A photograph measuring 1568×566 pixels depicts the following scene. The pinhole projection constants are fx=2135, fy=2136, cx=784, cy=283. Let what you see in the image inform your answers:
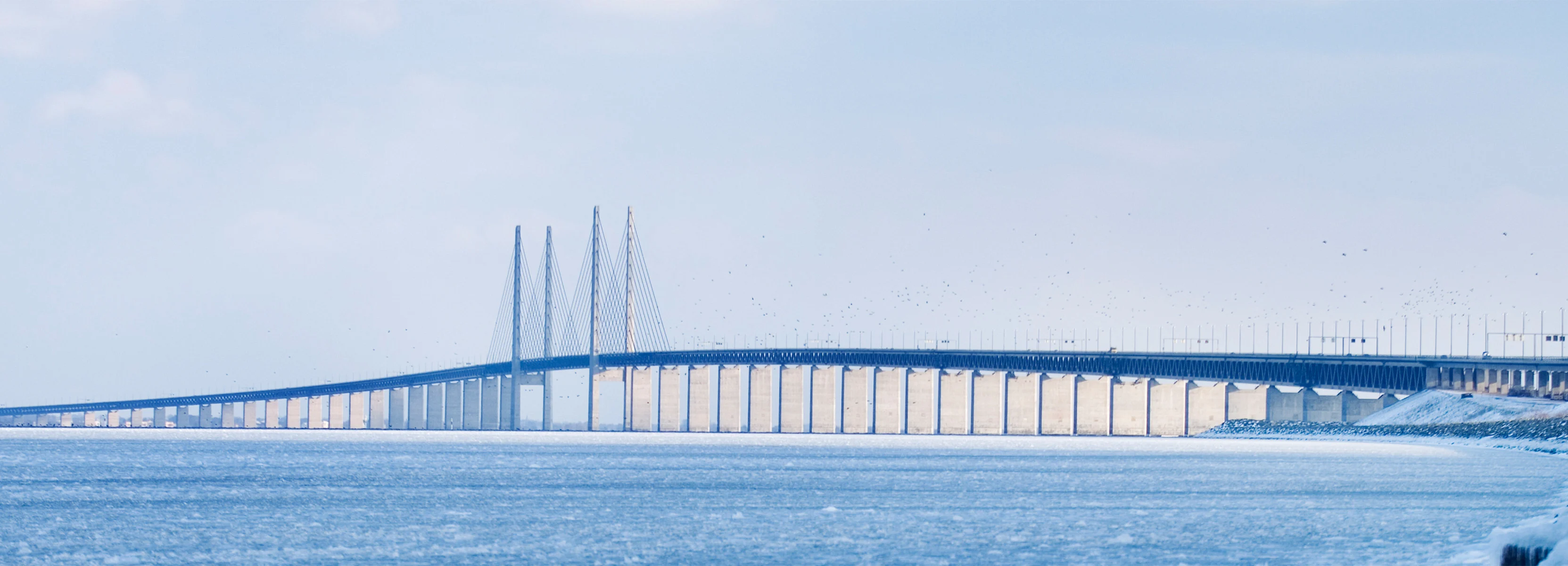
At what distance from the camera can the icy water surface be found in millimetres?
41062

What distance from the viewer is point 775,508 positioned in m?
57.3

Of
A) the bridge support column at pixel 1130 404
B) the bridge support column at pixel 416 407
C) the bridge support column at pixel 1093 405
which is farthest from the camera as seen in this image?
the bridge support column at pixel 416 407

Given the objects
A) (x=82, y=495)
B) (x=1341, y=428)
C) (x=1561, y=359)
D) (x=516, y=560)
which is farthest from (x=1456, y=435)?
(x=516, y=560)

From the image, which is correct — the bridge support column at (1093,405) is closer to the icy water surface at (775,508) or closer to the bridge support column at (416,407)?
the icy water surface at (775,508)

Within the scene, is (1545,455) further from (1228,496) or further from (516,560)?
(516,560)

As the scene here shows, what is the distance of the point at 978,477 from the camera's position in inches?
3093

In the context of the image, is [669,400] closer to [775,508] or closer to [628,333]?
[628,333]

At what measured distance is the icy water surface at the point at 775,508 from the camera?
4106cm

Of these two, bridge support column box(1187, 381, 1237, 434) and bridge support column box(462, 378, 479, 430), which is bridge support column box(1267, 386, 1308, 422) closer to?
bridge support column box(1187, 381, 1237, 434)

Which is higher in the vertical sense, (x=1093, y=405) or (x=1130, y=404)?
(x=1130, y=404)

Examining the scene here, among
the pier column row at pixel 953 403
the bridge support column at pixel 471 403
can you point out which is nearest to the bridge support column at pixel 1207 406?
the pier column row at pixel 953 403

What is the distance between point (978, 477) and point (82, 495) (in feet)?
103

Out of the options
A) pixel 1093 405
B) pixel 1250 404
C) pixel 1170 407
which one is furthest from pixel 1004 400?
pixel 1250 404

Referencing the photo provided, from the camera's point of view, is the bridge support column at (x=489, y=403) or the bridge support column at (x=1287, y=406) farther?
the bridge support column at (x=489, y=403)
